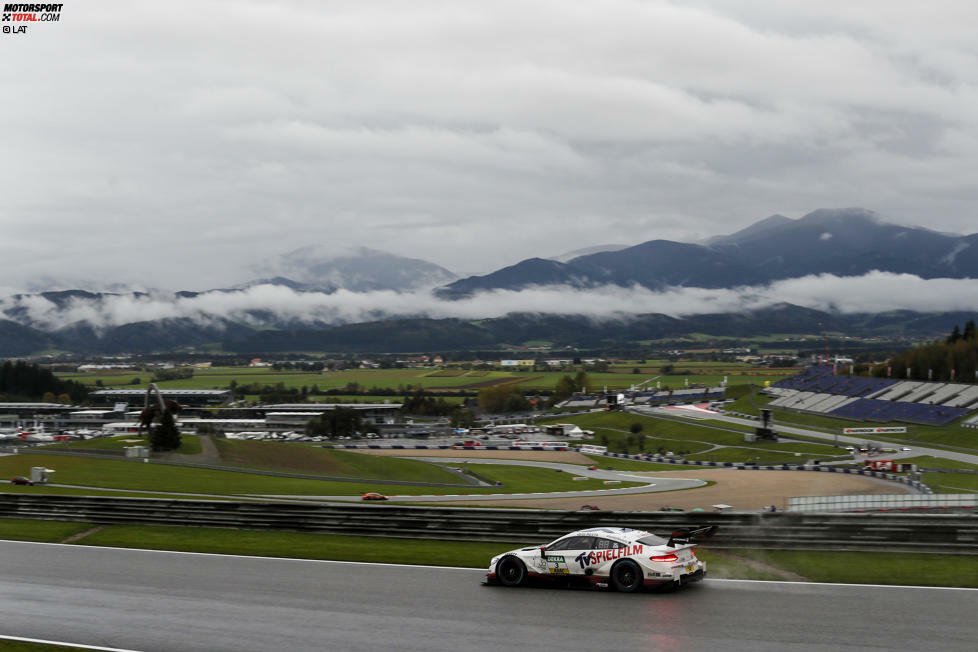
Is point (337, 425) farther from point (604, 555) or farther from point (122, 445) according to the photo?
point (604, 555)

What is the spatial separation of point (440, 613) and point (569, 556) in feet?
12.1

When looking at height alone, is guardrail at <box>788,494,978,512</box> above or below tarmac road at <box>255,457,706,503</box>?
above

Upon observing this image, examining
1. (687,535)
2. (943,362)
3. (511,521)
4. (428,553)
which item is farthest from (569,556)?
(943,362)

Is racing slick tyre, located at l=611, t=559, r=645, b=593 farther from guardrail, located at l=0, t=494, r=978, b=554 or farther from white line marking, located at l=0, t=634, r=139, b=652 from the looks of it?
white line marking, located at l=0, t=634, r=139, b=652

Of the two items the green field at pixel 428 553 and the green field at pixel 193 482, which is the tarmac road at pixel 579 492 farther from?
the green field at pixel 428 553

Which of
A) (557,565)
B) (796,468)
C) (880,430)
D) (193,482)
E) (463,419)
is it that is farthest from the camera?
(463,419)

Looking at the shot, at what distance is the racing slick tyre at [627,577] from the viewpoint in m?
19.8

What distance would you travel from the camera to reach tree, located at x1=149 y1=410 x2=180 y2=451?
73625mm

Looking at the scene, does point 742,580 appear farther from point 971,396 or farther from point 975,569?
point 971,396

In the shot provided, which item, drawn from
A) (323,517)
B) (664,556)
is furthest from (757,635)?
(323,517)

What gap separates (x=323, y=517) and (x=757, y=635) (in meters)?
16.8

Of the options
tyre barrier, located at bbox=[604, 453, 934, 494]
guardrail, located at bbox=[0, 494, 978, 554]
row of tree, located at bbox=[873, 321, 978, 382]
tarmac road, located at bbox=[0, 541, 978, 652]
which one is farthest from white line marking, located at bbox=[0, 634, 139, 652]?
row of tree, located at bbox=[873, 321, 978, 382]

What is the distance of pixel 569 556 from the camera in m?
20.6

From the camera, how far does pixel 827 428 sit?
121m
